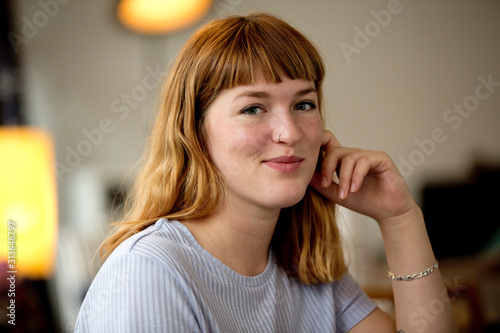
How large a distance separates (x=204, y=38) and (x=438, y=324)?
0.91 metres

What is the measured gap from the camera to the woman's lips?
1.09 meters

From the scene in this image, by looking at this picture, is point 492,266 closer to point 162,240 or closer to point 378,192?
point 378,192

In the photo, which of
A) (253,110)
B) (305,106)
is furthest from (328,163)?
(253,110)

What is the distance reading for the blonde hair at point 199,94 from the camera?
1093 mm

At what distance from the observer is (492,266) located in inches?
94.8

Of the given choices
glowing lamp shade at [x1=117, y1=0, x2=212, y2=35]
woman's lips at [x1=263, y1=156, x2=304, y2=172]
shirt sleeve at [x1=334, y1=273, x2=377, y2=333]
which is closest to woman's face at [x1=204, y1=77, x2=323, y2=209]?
woman's lips at [x1=263, y1=156, x2=304, y2=172]

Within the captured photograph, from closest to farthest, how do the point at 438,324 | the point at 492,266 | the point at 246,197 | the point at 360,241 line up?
1. the point at 246,197
2. the point at 438,324
3. the point at 492,266
4. the point at 360,241

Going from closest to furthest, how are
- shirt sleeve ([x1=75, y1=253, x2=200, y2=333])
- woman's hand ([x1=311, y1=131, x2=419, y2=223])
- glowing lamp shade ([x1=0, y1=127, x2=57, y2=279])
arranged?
shirt sleeve ([x1=75, y1=253, x2=200, y2=333]) → woman's hand ([x1=311, y1=131, x2=419, y2=223]) → glowing lamp shade ([x1=0, y1=127, x2=57, y2=279])

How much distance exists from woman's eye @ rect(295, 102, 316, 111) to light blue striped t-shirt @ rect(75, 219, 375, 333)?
0.38 meters

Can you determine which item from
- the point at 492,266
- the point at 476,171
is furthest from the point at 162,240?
the point at 476,171

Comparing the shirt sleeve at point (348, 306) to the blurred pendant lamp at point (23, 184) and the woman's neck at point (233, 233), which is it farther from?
the blurred pendant lamp at point (23, 184)

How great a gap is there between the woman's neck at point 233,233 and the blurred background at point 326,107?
6.35ft

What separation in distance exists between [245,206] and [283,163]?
0.14 metres

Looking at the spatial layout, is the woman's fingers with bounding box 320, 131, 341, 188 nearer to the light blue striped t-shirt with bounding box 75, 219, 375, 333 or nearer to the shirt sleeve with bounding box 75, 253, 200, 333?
the light blue striped t-shirt with bounding box 75, 219, 375, 333
